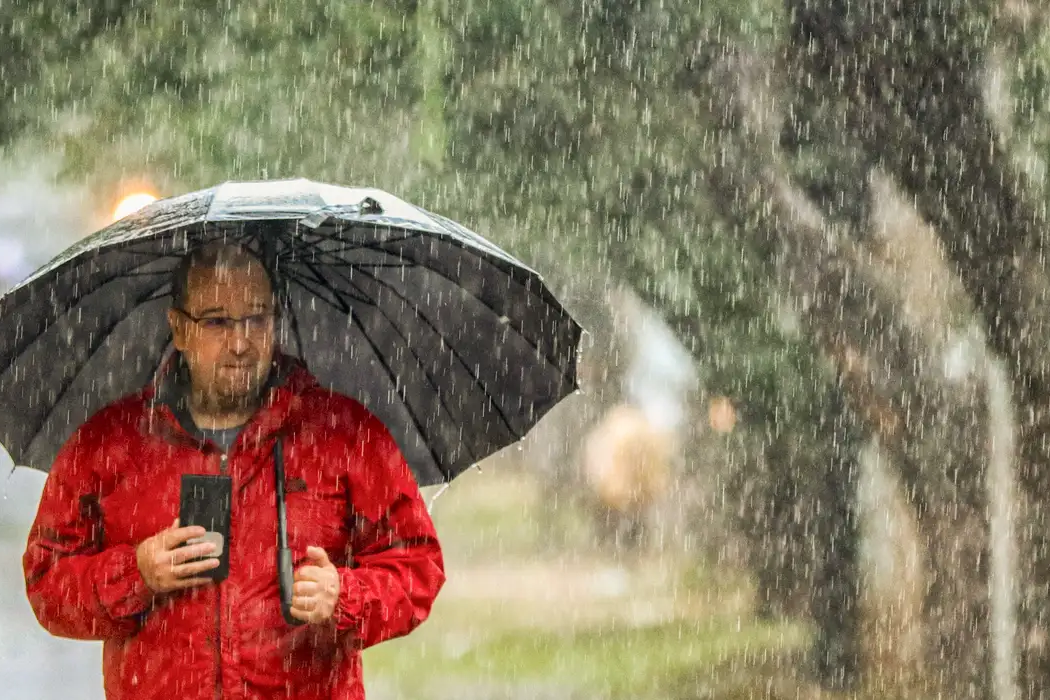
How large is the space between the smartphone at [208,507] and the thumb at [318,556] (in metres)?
0.20

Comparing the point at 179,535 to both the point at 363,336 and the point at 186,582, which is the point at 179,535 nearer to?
the point at 186,582

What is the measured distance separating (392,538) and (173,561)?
0.54m

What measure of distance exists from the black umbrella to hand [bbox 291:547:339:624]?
80 centimetres

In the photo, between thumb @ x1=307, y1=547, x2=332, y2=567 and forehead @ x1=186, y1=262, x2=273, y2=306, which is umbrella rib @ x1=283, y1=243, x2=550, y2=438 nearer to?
forehead @ x1=186, y1=262, x2=273, y2=306

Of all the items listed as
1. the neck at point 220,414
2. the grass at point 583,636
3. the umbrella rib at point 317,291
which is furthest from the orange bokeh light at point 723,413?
the neck at point 220,414

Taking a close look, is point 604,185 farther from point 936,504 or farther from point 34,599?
point 34,599

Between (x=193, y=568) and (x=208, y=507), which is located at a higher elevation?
(x=208, y=507)

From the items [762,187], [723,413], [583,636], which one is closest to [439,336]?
[762,187]

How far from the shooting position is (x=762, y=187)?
8.84m

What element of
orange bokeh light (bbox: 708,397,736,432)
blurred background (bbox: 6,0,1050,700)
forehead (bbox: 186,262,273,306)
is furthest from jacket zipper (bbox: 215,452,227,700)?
orange bokeh light (bbox: 708,397,736,432)

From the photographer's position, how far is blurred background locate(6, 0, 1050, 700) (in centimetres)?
752

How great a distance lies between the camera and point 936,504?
8977 millimetres

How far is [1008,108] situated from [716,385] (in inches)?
224

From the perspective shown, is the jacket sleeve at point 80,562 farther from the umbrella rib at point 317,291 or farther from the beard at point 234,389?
the umbrella rib at point 317,291
